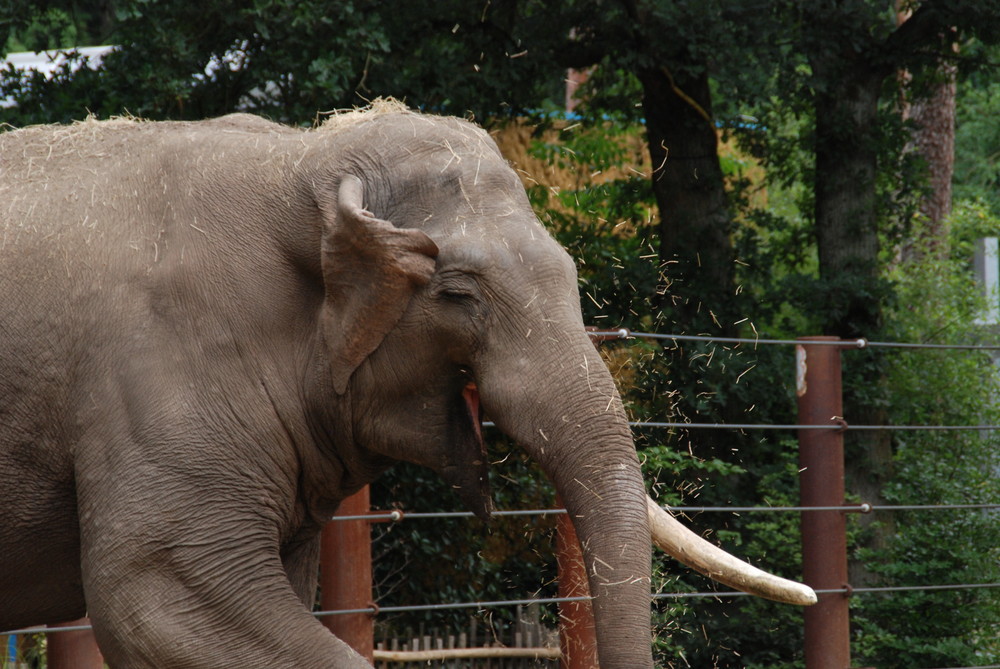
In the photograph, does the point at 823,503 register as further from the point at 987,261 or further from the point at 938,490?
the point at 987,261

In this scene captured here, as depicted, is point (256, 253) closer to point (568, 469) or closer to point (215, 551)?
point (215, 551)

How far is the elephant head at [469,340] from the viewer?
2936mm

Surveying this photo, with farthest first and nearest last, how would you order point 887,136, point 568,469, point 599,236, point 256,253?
point 887,136, point 599,236, point 256,253, point 568,469

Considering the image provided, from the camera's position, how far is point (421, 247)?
3.07 metres

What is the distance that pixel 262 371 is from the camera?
3182mm

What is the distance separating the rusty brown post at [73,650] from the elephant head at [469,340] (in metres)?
1.72

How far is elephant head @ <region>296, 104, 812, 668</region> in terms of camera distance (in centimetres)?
294

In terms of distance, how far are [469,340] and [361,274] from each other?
298mm

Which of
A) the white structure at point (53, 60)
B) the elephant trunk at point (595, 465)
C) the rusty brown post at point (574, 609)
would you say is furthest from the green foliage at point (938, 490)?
the white structure at point (53, 60)

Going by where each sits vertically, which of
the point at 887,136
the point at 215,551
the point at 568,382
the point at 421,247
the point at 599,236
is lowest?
the point at 215,551

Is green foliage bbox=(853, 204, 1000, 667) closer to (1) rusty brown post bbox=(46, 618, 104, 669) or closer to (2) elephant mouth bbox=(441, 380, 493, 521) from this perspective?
(1) rusty brown post bbox=(46, 618, 104, 669)

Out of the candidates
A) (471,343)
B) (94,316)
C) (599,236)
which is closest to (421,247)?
(471,343)

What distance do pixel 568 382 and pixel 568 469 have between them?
20cm

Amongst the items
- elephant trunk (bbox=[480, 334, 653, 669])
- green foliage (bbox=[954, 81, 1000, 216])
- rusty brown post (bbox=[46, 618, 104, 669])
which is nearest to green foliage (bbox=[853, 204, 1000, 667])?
rusty brown post (bbox=[46, 618, 104, 669])
